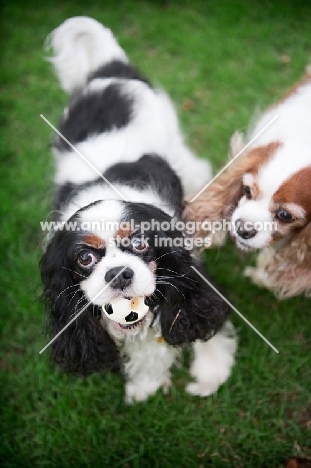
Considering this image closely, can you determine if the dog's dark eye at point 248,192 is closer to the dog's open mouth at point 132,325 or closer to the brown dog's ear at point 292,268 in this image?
the brown dog's ear at point 292,268

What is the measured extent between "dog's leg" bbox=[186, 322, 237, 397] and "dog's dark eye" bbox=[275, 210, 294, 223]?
743 mm

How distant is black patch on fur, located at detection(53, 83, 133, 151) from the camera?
255 cm

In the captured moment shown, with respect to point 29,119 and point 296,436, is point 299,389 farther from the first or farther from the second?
point 29,119

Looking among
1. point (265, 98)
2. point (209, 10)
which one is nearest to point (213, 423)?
point (265, 98)

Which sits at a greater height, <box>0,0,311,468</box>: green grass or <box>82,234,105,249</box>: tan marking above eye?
<box>82,234,105,249</box>: tan marking above eye

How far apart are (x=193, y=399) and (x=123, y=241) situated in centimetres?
119

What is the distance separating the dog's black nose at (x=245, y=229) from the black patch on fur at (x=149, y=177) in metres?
0.38

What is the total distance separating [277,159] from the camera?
6.44 ft

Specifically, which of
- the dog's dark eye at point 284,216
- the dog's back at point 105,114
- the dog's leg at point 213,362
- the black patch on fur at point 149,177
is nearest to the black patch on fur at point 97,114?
the dog's back at point 105,114

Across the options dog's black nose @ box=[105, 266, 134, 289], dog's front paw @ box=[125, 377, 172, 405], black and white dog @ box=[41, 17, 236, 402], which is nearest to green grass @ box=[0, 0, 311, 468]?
dog's front paw @ box=[125, 377, 172, 405]

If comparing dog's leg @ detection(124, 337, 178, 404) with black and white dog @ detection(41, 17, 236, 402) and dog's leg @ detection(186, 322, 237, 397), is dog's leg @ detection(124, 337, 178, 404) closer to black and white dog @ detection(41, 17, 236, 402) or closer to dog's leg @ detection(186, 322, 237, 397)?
black and white dog @ detection(41, 17, 236, 402)

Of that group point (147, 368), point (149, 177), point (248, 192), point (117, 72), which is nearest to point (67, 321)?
point (147, 368)

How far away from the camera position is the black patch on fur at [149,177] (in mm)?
2256

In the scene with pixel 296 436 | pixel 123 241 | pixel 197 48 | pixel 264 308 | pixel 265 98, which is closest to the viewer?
pixel 123 241
